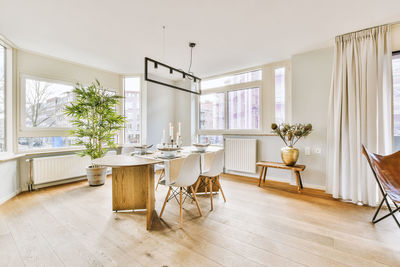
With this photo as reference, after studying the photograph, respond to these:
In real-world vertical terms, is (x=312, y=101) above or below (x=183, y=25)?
below

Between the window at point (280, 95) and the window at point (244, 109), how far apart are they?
16.3 inches

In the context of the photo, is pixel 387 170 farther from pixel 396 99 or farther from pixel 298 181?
pixel 396 99

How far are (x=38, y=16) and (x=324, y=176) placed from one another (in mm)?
5008

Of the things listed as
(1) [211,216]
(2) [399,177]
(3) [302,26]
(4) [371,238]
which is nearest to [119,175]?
(1) [211,216]

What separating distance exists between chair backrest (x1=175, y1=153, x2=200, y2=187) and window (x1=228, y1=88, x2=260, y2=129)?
247 cm

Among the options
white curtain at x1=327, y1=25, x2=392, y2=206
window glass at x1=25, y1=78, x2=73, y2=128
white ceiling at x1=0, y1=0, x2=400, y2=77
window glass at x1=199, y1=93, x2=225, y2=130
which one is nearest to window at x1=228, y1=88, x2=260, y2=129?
window glass at x1=199, y1=93, x2=225, y2=130

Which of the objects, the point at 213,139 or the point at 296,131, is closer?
the point at 296,131

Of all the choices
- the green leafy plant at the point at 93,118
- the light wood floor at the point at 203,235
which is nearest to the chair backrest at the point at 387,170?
the light wood floor at the point at 203,235

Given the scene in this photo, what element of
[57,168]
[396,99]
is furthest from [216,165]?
[57,168]

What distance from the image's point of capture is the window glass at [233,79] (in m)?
4.13

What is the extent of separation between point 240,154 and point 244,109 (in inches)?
43.0

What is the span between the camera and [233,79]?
446 centimetres

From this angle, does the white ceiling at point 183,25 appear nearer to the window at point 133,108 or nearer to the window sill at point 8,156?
the window at point 133,108

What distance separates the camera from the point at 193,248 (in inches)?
66.2
